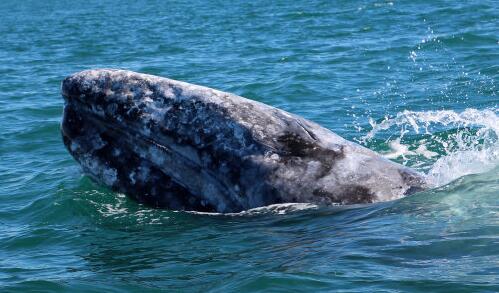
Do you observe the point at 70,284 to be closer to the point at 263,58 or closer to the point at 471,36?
the point at 263,58

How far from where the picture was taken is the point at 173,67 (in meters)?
21.8

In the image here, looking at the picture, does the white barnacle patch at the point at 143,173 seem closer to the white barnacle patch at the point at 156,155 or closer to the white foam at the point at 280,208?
the white barnacle patch at the point at 156,155

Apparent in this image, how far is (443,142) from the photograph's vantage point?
12.4 metres

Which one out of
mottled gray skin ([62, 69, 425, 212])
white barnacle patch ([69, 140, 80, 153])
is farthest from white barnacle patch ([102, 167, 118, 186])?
white barnacle patch ([69, 140, 80, 153])

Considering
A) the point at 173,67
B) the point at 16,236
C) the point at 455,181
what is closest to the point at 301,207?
the point at 455,181

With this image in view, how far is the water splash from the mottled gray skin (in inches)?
36.1

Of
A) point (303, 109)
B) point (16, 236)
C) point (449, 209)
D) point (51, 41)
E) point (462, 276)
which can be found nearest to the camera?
point (462, 276)

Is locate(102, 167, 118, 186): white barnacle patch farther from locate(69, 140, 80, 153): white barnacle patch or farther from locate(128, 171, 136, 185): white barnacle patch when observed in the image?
locate(69, 140, 80, 153): white barnacle patch

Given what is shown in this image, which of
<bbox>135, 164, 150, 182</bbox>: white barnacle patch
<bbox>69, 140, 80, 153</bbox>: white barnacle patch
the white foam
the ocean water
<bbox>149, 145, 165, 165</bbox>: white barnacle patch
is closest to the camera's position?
the ocean water

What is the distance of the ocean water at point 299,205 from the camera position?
7152 millimetres

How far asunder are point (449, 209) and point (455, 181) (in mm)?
782

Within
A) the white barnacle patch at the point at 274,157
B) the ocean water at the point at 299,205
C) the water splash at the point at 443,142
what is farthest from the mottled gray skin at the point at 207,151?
the water splash at the point at 443,142

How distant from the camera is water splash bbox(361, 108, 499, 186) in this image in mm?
9367

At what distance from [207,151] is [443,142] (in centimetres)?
490
